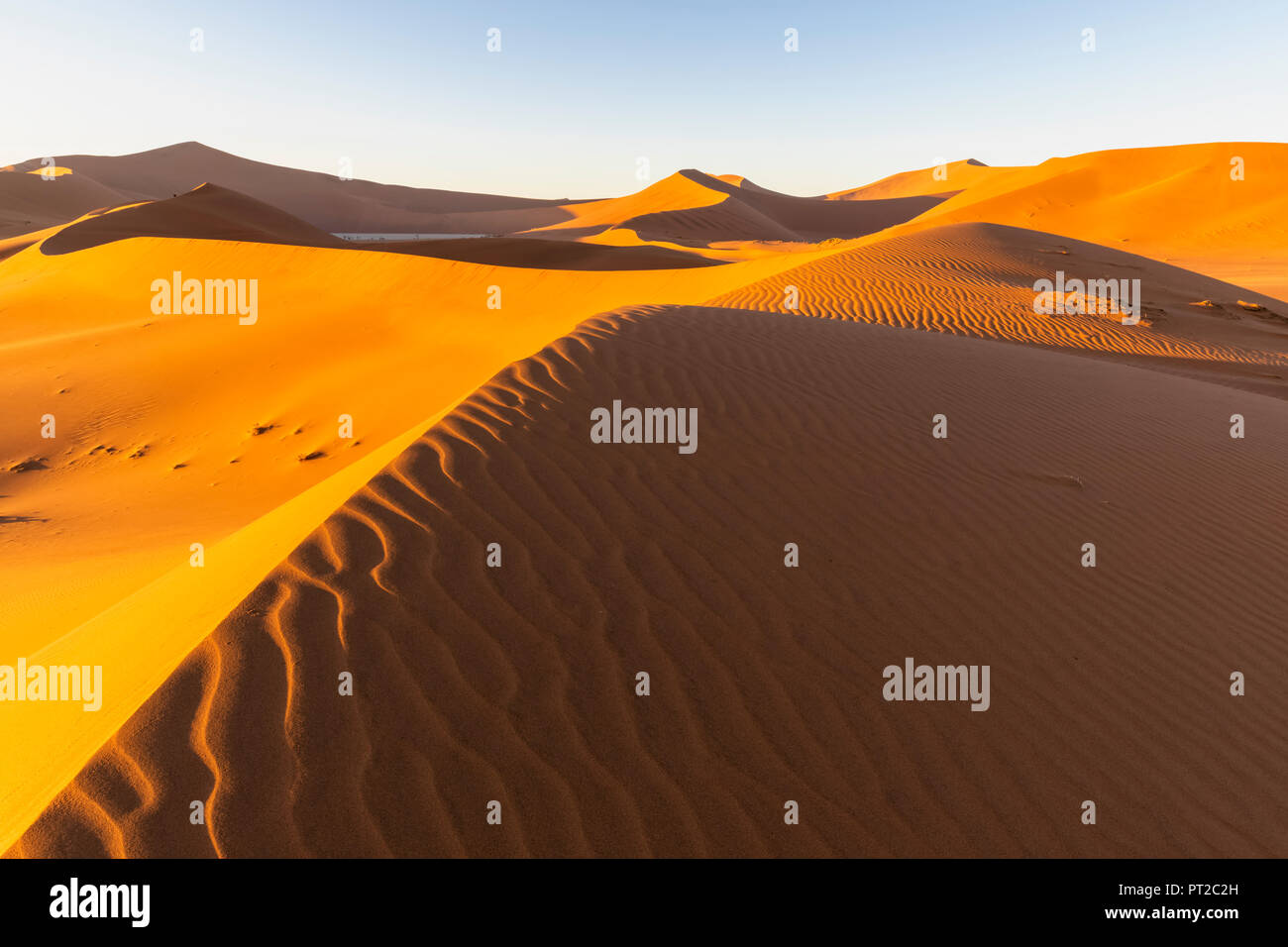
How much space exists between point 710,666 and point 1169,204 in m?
60.9

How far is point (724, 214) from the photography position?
62531 millimetres

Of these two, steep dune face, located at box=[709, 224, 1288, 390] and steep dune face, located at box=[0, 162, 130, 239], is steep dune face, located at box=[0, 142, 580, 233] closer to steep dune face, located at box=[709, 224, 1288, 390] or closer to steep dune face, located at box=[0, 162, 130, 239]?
steep dune face, located at box=[0, 162, 130, 239]

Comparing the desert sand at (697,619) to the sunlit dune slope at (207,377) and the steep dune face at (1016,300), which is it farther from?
the steep dune face at (1016,300)

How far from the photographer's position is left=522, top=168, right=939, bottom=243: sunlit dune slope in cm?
5850

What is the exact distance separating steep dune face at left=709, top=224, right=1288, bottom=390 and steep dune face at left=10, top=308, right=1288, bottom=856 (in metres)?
9.64

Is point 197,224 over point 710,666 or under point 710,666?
over

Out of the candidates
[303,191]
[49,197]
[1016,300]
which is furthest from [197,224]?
[303,191]

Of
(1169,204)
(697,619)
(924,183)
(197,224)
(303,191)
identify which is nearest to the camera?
(697,619)

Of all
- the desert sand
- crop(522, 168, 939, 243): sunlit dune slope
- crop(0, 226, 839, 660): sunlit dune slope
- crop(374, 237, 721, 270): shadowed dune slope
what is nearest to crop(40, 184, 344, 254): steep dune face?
crop(374, 237, 721, 270): shadowed dune slope

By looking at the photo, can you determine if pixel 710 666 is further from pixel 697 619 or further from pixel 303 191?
pixel 303 191

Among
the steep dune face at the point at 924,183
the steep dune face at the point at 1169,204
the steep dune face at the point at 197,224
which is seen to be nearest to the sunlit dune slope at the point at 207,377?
the steep dune face at the point at 197,224

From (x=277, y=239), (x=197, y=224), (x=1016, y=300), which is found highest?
(x=197, y=224)
